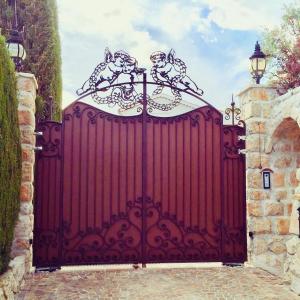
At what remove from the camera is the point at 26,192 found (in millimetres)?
4492

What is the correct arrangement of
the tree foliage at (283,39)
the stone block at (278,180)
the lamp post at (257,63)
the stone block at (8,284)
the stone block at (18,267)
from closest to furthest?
the stone block at (8,284), the stone block at (18,267), the stone block at (278,180), the lamp post at (257,63), the tree foliage at (283,39)

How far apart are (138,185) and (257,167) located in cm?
165

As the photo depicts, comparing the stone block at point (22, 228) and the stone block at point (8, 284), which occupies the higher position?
the stone block at point (22, 228)

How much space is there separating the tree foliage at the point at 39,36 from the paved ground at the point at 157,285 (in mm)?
3987

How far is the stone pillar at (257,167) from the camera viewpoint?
501cm

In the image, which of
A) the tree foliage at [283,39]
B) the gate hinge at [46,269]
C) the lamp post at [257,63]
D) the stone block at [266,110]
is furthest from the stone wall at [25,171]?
the tree foliage at [283,39]

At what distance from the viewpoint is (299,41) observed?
7656 mm

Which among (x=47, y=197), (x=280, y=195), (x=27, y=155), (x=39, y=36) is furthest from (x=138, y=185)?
(x=39, y=36)

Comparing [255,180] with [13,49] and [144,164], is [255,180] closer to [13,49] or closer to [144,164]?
[144,164]

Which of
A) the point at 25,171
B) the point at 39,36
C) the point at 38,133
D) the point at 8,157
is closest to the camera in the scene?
the point at 8,157

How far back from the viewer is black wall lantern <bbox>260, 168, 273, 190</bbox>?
16.7ft

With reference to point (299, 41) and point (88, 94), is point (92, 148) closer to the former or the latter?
point (88, 94)

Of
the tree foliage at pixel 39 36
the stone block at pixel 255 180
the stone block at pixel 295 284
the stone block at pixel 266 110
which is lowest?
the stone block at pixel 295 284

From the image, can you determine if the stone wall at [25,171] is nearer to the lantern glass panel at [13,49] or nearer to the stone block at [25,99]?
the stone block at [25,99]
